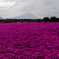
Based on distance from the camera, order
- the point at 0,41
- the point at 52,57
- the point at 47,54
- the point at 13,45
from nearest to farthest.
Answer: the point at 52,57, the point at 47,54, the point at 13,45, the point at 0,41

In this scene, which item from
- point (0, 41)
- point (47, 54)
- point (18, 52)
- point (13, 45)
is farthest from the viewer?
point (0, 41)

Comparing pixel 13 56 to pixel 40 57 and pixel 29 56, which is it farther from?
pixel 40 57

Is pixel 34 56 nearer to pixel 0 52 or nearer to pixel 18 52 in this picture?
pixel 18 52

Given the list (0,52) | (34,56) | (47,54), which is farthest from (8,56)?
(47,54)

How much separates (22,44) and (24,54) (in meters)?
0.87

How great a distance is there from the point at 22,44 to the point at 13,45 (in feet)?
1.22

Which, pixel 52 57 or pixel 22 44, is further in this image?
pixel 22 44

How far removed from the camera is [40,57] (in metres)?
3.48

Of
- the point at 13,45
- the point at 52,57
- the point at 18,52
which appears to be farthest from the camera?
the point at 13,45

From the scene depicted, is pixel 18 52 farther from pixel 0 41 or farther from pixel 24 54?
pixel 0 41

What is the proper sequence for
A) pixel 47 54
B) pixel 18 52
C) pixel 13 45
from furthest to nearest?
pixel 13 45 < pixel 18 52 < pixel 47 54

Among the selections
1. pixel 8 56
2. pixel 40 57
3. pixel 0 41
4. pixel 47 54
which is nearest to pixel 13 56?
pixel 8 56

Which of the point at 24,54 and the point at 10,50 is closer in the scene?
the point at 24,54

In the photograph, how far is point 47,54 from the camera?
362 cm
